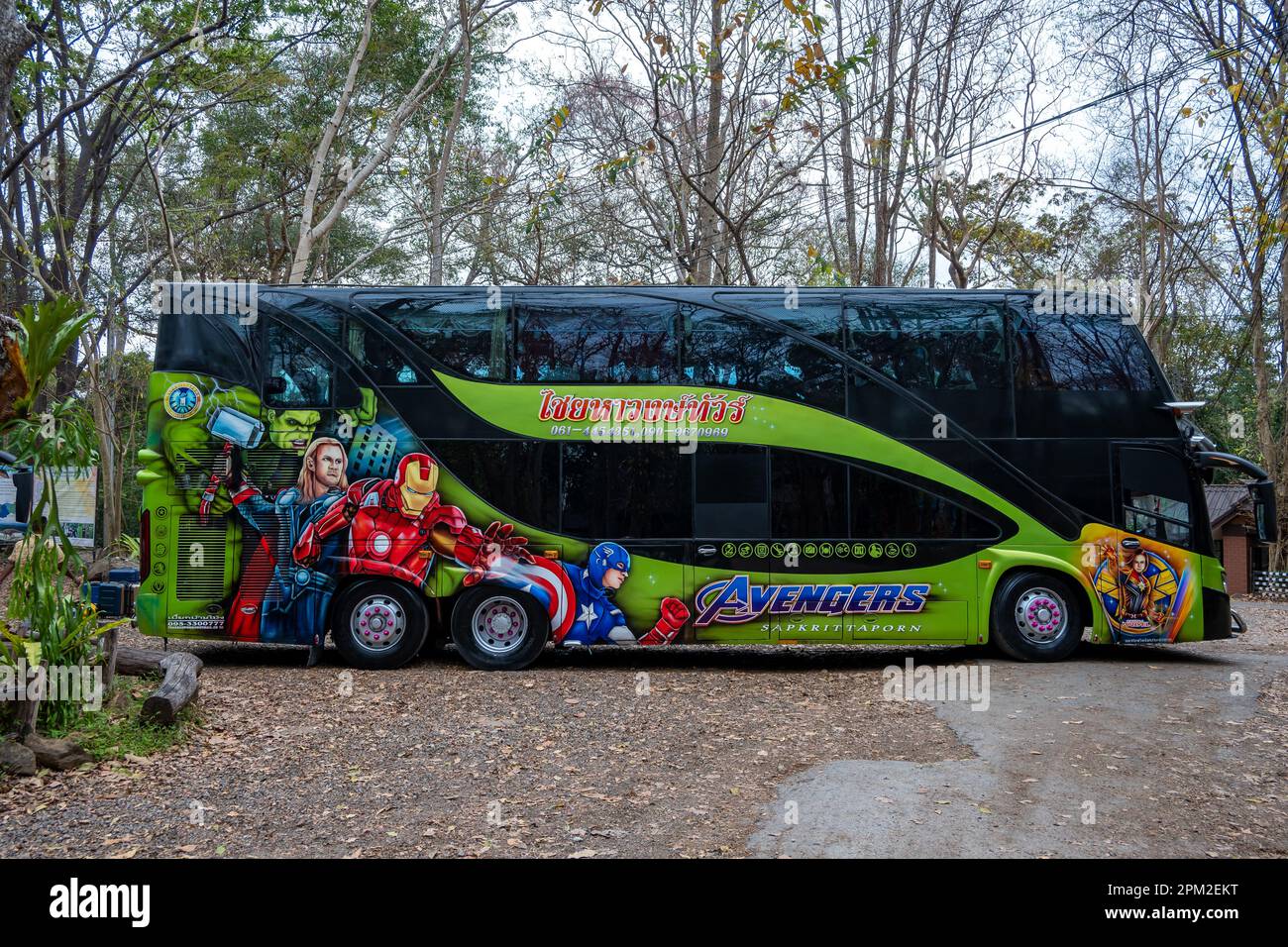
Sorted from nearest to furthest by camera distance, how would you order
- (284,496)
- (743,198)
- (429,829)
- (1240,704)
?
(429,829) → (1240,704) → (284,496) → (743,198)

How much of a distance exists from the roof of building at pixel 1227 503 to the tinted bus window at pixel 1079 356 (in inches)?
705

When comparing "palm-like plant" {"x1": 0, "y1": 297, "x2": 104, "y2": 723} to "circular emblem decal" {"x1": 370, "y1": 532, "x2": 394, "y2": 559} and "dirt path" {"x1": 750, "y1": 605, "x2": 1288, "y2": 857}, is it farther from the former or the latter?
"dirt path" {"x1": 750, "y1": 605, "x2": 1288, "y2": 857}

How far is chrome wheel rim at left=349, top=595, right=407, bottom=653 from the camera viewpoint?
35.6 feet

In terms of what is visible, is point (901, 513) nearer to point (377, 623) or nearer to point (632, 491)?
point (632, 491)

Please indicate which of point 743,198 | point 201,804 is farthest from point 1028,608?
point 743,198

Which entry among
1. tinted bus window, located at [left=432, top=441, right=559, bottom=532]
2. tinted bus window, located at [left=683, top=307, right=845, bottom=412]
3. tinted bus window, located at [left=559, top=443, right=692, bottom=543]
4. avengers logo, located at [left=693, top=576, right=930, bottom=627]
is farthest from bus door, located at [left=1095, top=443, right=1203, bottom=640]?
tinted bus window, located at [left=432, top=441, right=559, bottom=532]

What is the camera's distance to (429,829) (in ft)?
18.0

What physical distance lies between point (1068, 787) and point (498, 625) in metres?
6.25

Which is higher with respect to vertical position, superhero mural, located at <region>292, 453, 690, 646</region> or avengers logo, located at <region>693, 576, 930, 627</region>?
superhero mural, located at <region>292, 453, 690, 646</region>

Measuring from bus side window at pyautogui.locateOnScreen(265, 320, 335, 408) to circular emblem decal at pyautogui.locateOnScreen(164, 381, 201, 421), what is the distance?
2.37 feet

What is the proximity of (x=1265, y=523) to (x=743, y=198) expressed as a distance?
13.4 metres

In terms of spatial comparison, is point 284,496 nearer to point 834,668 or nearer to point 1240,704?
point 834,668

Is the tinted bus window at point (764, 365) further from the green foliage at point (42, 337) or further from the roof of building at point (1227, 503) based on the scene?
the roof of building at point (1227, 503)

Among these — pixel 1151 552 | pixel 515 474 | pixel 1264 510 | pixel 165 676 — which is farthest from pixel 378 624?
pixel 1264 510
